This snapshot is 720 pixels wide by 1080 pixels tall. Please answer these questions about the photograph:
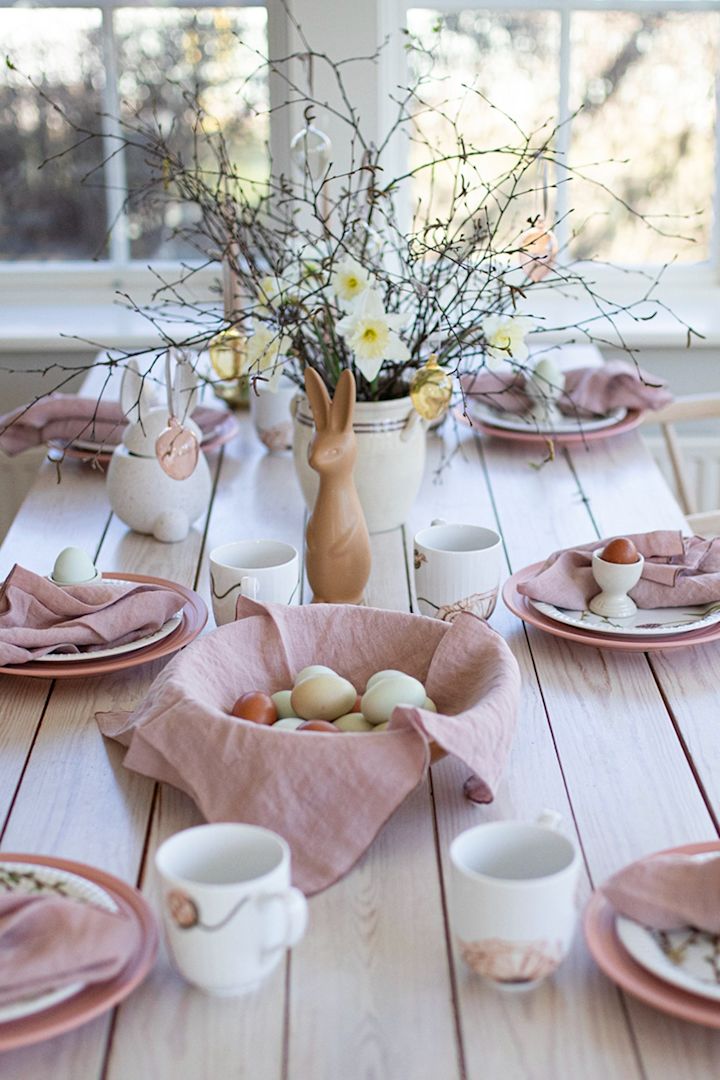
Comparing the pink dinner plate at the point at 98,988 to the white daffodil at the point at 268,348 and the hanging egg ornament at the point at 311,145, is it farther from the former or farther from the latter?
the hanging egg ornament at the point at 311,145

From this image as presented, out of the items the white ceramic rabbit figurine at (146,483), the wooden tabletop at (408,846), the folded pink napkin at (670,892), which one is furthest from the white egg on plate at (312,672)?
the white ceramic rabbit figurine at (146,483)

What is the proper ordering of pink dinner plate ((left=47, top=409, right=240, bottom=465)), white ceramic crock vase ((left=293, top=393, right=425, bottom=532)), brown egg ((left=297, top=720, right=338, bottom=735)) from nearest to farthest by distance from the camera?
brown egg ((left=297, top=720, right=338, bottom=735))
white ceramic crock vase ((left=293, top=393, right=425, bottom=532))
pink dinner plate ((left=47, top=409, right=240, bottom=465))

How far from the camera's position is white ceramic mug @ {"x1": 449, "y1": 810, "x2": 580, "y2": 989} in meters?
0.79

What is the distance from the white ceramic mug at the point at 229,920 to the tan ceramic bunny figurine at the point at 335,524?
65cm

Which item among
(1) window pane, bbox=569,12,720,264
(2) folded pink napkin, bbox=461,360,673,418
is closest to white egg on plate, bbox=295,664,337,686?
(2) folded pink napkin, bbox=461,360,673,418

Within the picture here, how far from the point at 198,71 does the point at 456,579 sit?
214cm

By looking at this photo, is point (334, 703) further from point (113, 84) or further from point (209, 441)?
point (113, 84)

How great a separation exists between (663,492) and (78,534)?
871 millimetres

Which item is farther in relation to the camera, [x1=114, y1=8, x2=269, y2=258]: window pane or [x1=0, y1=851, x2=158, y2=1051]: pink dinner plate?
[x1=114, y1=8, x2=269, y2=258]: window pane

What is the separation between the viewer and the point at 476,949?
0.81 m

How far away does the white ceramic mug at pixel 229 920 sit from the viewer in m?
0.78

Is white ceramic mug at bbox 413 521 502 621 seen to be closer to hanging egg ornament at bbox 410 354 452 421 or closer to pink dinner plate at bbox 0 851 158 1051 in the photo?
hanging egg ornament at bbox 410 354 452 421

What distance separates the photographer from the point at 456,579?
4.46 feet

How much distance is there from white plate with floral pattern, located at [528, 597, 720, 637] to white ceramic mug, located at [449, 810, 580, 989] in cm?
52
